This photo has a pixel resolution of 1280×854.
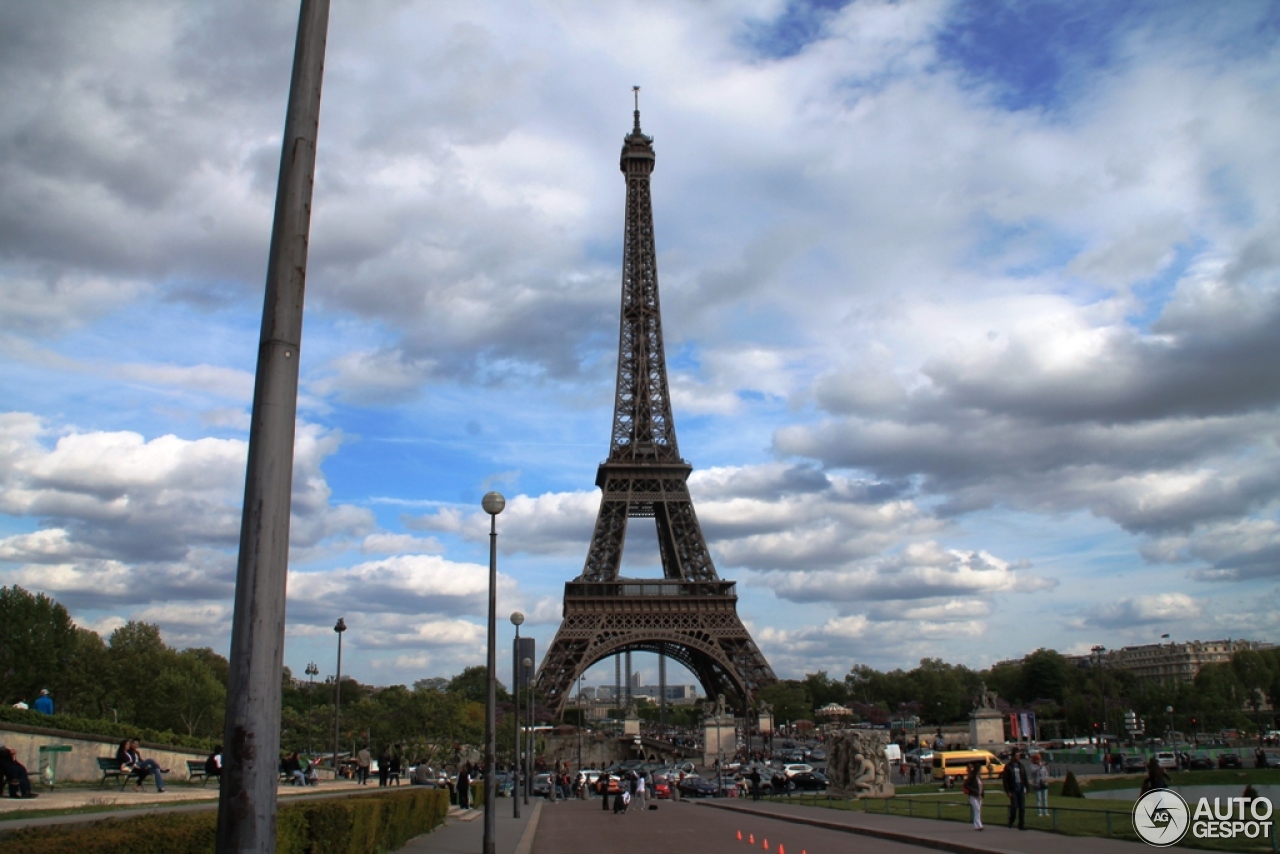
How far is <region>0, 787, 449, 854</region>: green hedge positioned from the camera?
8.96m

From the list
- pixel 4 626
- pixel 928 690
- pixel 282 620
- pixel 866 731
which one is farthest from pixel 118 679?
pixel 928 690

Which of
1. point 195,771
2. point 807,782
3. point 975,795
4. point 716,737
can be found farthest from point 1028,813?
point 716,737

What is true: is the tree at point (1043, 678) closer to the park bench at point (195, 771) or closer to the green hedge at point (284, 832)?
the park bench at point (195, 771)

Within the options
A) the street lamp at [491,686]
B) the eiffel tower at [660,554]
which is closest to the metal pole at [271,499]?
the street lamp at [491,686]

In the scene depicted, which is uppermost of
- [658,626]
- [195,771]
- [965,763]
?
[658,626]

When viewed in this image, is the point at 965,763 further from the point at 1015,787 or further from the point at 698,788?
the point at 1015,787

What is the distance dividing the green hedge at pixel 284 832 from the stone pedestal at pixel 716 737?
5307 cm

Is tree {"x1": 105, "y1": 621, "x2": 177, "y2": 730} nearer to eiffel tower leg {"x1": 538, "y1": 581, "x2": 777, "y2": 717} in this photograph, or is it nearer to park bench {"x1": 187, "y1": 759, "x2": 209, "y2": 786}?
eiffel tower leg {"x1": 538, "y1": 581, "x2": 777, "y2": 717}

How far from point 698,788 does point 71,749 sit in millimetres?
36375

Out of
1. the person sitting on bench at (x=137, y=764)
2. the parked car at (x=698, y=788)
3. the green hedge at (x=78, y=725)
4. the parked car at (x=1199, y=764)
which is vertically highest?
the green hedge at (x=78, y=725)

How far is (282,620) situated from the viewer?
606 cm

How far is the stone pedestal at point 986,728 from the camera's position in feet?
167

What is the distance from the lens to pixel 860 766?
3728cm

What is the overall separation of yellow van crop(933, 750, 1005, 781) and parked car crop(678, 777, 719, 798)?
1227 cm
